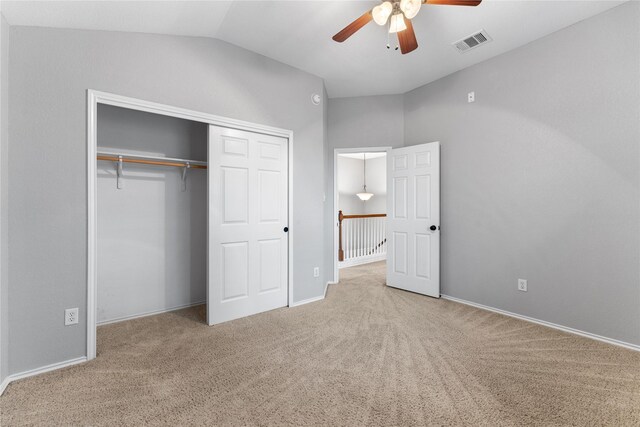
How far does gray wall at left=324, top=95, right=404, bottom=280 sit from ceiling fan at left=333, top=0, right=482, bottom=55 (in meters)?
1.79

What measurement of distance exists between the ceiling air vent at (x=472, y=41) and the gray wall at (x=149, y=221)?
301cm

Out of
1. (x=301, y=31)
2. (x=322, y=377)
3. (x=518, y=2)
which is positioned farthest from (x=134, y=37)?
(x=518, y=2)

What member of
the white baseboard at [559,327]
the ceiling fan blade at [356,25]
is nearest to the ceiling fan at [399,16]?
the ceiling fan blade at [356,25]

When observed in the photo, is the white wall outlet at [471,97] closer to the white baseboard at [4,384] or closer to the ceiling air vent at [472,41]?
the ceiling air vent at [472,41]

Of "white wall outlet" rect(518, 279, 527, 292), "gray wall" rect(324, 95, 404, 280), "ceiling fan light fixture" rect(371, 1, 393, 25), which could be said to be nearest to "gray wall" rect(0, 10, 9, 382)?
"ceiling fan light fixture" rect(371, 1, 393, 25)

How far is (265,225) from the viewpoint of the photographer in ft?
10.3

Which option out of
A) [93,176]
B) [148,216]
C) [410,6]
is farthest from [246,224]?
[410,6]

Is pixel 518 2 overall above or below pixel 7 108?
above

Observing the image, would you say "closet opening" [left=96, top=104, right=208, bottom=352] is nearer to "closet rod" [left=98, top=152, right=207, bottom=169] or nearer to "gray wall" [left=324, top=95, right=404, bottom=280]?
"closet rod" [left=98, top=152, right=207, bottom=169]

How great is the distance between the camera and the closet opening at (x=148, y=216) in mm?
2791

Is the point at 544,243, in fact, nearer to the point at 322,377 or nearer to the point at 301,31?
the point at 322,377

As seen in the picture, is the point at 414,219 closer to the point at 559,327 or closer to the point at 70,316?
the point at 559,327

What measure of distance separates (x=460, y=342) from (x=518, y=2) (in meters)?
2.88

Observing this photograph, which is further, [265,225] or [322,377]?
[265,225]
